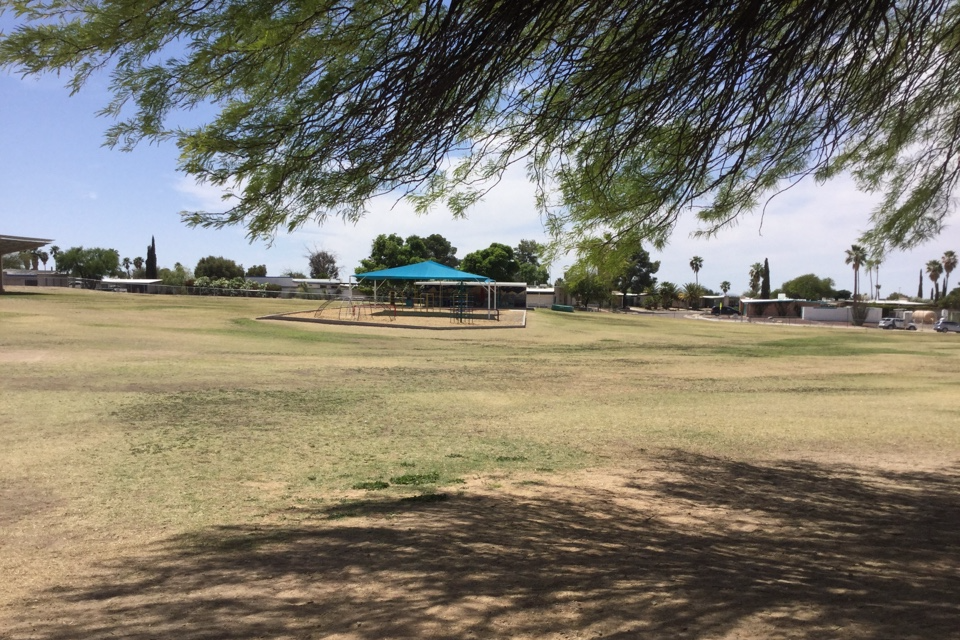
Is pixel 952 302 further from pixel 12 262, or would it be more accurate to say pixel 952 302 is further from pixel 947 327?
pixel 12 262

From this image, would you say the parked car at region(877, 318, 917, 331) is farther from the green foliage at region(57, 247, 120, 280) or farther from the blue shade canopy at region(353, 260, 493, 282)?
the green foliage at region(57, 247, 120, 280)

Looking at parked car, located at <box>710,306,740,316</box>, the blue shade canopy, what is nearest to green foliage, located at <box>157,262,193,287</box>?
the blue shade canopy

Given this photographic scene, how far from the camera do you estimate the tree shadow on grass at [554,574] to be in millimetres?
4562

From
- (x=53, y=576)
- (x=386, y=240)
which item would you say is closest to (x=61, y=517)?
(x=53, y=576)

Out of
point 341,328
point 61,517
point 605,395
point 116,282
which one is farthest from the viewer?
point 116,282

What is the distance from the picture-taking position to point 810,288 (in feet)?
406

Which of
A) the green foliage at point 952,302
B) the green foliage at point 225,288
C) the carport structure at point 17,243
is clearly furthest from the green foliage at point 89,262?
the green foliage at point 952,302

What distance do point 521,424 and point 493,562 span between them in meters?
6.82

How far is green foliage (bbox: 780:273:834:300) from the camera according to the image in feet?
404

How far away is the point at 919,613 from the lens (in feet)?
15.6

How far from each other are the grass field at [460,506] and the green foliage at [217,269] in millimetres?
93150

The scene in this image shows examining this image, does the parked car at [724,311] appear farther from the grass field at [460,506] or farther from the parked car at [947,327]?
the grass field at [460,506]

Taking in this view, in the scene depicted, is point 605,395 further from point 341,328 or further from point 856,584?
point 341,328

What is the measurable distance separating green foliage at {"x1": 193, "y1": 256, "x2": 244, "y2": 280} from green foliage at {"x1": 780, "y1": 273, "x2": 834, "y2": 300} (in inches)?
3450
